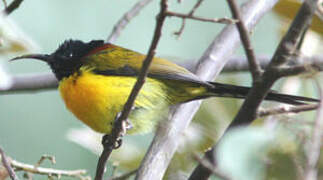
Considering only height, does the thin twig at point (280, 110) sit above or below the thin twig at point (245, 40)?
below

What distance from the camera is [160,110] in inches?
144

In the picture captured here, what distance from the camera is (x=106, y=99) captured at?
3.54m

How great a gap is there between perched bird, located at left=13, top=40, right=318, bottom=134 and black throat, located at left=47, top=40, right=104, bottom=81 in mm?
21

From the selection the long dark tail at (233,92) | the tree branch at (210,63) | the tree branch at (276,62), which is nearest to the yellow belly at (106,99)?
the tree branch at (210,63)

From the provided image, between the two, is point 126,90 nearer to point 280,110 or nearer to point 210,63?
point 210,63

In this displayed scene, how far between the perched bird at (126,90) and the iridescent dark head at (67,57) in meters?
0.02

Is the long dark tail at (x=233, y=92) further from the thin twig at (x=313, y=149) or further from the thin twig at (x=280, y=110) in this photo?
the thin twig at (x=313, y=149)

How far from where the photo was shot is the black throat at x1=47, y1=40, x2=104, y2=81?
13.1 ft

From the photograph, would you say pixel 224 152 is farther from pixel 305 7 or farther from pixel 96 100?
pixel 96 100

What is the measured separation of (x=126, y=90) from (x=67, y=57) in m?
0.74

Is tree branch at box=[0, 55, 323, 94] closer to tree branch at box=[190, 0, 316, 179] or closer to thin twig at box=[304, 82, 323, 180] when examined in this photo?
tree branch at box=[190, 0, 316, 179]

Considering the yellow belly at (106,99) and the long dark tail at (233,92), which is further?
the yellow belly at (106,99)

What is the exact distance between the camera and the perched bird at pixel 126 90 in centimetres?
353

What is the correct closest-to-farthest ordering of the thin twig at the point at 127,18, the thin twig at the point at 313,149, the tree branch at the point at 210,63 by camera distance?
1. the thin twig at the point at 313,149
2. the tree branch at the point at 210,63
3. the thin twig at the point at 127,18
